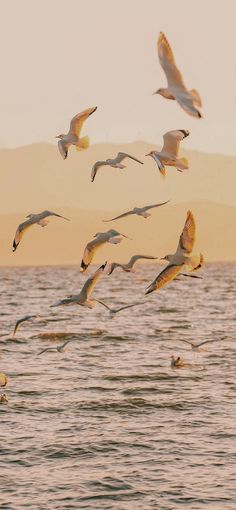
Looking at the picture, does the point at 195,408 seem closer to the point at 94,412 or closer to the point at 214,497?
the point at 94,412

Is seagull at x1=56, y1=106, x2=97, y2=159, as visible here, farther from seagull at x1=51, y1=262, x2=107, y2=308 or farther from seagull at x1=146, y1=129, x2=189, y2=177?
seagull at x1=51, y1=262, x2=107, y2=308

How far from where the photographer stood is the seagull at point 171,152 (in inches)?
661

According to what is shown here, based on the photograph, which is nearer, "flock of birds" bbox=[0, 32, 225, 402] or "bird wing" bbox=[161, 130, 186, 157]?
"flock of birds" bbox=[0, 32, 225, 402]

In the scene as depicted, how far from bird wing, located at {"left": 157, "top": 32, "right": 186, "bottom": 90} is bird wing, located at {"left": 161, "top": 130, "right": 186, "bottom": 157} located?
1.44 m

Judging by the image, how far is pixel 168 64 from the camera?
1639 centimetres

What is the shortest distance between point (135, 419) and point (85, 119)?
14.1 meters

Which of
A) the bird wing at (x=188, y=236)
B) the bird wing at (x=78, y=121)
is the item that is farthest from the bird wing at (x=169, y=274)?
the bird wing at (x=78, y=121)

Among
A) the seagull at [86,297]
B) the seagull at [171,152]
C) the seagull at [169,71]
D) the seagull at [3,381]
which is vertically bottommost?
the seagull at [3,381]

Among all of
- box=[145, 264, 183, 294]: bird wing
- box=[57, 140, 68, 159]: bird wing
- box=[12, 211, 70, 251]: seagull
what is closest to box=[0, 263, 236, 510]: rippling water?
box=[12, 211, 70, 251]: seagull

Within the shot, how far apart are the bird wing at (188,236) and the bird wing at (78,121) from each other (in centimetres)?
358

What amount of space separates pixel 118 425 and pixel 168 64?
1630 cm

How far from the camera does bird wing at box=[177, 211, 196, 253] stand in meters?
17.0

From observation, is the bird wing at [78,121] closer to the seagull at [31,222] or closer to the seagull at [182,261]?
the seagull at [31,222]

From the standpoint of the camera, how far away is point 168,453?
26.3m
